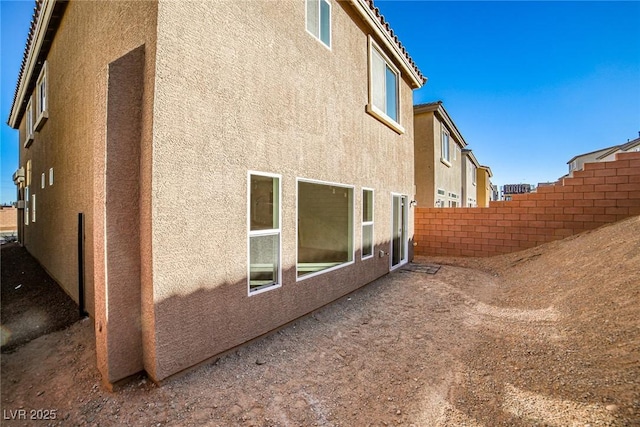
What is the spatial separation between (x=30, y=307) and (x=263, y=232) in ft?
18.7

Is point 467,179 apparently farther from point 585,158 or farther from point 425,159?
point 585,158

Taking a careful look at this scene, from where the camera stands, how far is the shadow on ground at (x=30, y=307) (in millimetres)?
4821

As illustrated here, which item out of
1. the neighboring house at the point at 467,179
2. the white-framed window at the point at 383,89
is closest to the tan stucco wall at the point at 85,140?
the white-framed window at the point at 383,89

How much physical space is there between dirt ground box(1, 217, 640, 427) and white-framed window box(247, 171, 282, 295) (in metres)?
0.95

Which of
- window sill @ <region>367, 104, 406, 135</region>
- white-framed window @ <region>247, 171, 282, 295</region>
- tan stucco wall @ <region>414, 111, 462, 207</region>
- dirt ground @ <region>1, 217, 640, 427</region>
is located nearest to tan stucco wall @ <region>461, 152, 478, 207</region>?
tan stucco wall @ <region>414, 111, 462, 207</region>

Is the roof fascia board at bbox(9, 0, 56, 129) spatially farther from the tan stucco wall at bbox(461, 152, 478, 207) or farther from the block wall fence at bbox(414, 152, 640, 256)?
the tan stucco wall at bbox(461, 152, 478, 207)

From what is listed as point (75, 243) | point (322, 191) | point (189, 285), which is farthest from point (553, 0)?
point (75, 243)

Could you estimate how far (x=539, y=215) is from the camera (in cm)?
1011

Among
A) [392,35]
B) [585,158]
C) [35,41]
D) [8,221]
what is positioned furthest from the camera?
[585,158]

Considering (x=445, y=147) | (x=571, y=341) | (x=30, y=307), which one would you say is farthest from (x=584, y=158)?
(x=30, y=307)

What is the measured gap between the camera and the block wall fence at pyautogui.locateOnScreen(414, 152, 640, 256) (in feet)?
28.2

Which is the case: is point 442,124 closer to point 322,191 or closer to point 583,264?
point 583,264

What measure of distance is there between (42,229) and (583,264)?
1480cm

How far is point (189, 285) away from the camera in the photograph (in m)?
3.34
